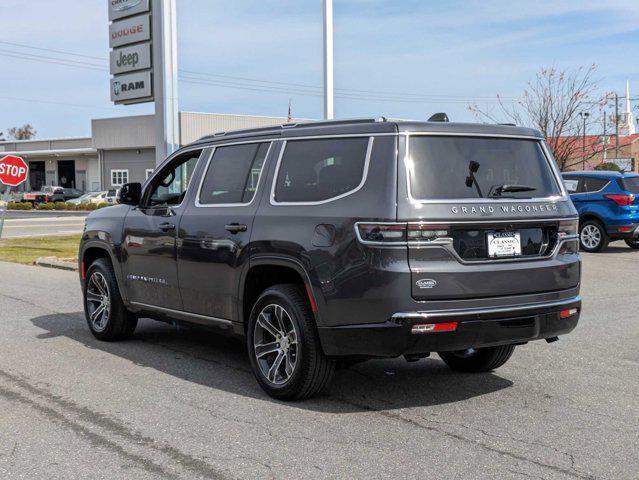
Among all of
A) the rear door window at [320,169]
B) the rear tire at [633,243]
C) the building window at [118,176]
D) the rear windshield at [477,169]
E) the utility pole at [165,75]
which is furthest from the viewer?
the building window at [118,176]

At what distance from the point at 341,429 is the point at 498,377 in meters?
1.88

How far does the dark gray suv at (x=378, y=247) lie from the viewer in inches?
193

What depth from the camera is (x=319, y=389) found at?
5.45 m

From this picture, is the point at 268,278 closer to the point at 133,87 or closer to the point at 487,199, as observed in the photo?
the point at 487,199

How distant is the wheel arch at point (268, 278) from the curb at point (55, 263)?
388 inches

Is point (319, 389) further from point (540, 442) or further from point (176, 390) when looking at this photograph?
point (540, 442)

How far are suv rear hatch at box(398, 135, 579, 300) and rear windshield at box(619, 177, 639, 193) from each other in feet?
40.2

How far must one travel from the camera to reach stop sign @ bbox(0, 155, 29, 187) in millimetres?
22562

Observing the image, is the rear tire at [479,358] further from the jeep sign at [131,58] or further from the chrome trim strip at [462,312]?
the jeep sign at [131,58]

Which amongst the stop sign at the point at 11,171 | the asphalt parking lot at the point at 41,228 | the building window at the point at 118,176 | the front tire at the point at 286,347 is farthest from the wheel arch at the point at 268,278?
the building window at the point at 118,176

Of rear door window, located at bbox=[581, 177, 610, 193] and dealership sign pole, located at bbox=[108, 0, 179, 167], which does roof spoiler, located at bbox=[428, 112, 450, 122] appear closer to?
dealership sign pole, located at bbox=[108, 0, 179, 167]

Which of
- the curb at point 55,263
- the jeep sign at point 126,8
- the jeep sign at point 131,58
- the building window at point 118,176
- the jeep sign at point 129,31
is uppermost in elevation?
the jeep sign at point 126,8

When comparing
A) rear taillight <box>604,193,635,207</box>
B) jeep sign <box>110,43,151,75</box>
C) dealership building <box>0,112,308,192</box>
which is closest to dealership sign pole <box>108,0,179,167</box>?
jeep sign <box>110,43,151,75</box>

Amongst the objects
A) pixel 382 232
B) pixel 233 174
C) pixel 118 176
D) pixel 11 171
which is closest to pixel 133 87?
pixel 11 171
